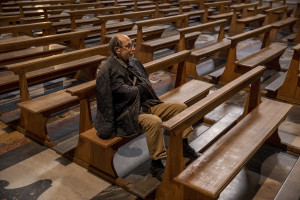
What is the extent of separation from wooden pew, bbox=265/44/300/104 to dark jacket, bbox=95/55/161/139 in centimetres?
263

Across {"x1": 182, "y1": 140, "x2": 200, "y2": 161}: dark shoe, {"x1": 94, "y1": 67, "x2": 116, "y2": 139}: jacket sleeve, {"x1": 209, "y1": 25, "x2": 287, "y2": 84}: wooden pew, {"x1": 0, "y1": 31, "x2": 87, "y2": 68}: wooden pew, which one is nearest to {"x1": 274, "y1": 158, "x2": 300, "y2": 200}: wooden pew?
{"x1": 182, "y1": 140, "x2": 200, "y2": 161}: dark shoe

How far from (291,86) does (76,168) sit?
3303 millimetres

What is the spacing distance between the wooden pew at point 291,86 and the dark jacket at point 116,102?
2.63 meters

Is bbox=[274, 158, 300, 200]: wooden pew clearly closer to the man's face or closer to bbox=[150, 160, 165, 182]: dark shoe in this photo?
bbox=[150, 160, 165, 182]: dark shoe

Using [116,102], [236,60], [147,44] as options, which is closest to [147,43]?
[147,44]

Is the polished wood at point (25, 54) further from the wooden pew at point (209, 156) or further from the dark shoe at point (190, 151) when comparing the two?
the wooden pew at point (209, 156)

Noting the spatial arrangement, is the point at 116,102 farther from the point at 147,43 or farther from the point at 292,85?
the point at 147,43

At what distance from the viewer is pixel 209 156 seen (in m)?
2.34

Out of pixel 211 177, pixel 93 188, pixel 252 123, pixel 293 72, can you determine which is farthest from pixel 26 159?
pixel 293 72

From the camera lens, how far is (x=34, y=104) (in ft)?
10.5

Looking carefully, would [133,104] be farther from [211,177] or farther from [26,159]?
[26,159]

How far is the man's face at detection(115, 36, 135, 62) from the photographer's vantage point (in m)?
2.63

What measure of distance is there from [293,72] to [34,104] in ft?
11.8

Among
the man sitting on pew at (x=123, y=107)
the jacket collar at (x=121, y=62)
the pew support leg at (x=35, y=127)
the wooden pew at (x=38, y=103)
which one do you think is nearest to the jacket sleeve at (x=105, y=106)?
the man sitting on pew at (x=123, y=107)
